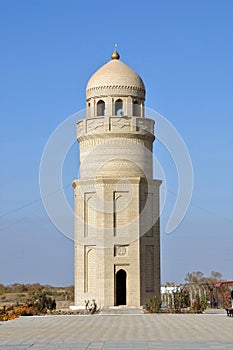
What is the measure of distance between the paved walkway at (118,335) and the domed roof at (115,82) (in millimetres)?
13985

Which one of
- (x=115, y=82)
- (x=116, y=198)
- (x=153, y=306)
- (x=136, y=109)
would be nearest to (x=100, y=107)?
(x=115, y=82)

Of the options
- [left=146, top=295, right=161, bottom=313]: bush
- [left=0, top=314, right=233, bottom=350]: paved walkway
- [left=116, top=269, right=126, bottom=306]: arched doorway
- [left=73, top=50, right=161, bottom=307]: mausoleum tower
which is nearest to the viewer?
[left=0, top=314, right=233, bottom=350]: paved walkway

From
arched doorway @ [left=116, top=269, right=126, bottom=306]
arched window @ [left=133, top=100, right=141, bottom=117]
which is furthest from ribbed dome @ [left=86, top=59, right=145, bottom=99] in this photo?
arched doorway @ [left=116, top=269, right=126, bottom=306]

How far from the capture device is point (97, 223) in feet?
105

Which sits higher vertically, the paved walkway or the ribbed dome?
the ribbed dome

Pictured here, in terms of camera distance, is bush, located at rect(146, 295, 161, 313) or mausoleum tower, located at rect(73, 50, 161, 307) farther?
mausoleum tower, located at rect(73, 50, 161, 307)

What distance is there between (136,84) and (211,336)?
754 inches

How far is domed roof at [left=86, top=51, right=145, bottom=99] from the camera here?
33.0m

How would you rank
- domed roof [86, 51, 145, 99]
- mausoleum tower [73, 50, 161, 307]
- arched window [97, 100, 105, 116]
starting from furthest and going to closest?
arched window [97, 100, 105, 116] < domed roof [86, 51, 145, 99] < mausoleum tower [73, 50, 161, 307]

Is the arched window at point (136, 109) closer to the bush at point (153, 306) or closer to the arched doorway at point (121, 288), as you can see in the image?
the arched doorway at point (121, 288)

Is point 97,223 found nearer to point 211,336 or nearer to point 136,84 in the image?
point 136,84

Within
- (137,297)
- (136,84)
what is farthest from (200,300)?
(136,84)

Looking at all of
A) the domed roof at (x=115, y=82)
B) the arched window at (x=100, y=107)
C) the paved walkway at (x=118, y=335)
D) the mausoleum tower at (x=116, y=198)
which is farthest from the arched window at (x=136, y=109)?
the paved walkway at (x=118, y=335)

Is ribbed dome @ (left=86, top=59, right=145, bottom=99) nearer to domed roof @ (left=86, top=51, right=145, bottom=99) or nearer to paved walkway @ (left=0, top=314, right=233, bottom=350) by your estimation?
domed roof @ (left=86, top=51, right=145, bottom=99)
